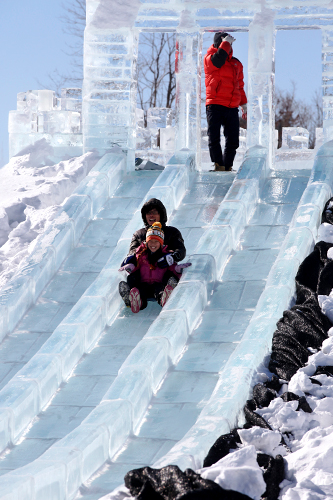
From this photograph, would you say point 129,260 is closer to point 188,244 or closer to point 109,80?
point 188,244

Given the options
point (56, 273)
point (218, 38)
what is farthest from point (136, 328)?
point (218, 38)

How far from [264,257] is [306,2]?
365 centimetres

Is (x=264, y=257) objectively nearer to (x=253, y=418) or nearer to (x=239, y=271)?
(x=239, y=271)

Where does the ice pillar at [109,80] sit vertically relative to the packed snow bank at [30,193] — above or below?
above

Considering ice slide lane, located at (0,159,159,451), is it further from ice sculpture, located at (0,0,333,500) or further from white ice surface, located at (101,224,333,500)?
white ice surface, located at (101,224,333,500)

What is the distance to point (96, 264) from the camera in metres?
Answer: 6.33

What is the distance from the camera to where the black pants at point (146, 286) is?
5559 mm

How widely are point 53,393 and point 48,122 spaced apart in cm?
546

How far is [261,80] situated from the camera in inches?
319

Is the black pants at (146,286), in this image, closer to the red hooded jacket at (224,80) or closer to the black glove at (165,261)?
the black glove at (165,261)

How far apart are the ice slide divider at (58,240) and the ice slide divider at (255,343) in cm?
206

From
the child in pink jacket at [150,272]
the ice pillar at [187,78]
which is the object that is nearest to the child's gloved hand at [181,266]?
the child in pink jacket at [150,272]

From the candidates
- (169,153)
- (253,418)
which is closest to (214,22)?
(169,153)

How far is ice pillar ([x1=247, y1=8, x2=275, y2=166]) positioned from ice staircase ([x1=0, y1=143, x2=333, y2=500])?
437 mm
